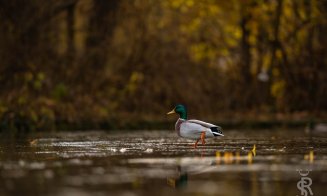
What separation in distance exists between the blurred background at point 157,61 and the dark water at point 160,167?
6.97 meters

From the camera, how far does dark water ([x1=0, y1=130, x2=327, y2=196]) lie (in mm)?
11969

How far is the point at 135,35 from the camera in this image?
32.0 m

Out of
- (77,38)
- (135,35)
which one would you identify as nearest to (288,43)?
(135,35)

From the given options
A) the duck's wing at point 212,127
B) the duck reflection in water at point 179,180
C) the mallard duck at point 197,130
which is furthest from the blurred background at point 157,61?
the duck reflection in water at point 179,180

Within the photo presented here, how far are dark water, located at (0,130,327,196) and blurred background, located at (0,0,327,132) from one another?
275 inches

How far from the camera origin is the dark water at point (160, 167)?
11969 mm

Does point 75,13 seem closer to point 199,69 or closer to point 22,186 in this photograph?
point 199,69

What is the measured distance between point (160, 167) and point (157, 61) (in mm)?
17288

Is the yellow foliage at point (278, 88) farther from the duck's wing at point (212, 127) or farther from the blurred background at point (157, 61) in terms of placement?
the duck's wing at point (212, 127)

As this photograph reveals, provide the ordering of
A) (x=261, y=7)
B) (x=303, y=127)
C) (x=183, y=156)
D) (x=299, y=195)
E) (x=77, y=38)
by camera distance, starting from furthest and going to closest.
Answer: (x=77, y=38), (x=261, y=7), (x=303, y=127), (x=183, y=156), (x=299, y=195)

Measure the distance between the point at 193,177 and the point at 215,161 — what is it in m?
2.43

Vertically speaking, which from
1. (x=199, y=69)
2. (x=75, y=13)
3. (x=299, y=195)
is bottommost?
(x=299, y=195)

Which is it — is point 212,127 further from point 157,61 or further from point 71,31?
point 71,31

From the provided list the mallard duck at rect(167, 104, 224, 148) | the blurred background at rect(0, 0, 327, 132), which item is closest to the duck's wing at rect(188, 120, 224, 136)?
the mallard duck at rect(167, 104, 224, 148)
